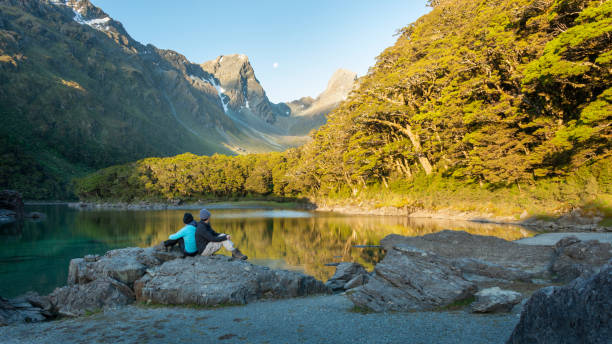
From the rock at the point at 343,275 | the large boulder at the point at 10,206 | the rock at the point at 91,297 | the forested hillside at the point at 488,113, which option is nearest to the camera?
the rock at the point at 91,297

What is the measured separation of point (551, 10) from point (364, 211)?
33351mm

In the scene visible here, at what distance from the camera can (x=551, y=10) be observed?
1107 inches

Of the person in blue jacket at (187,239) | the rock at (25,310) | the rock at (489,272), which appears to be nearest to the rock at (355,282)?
the rock at (489,272)

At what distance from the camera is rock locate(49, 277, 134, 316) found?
10.1 metres

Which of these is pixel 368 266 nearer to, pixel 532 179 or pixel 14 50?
pixel 532 179

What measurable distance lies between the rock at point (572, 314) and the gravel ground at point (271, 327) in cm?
221

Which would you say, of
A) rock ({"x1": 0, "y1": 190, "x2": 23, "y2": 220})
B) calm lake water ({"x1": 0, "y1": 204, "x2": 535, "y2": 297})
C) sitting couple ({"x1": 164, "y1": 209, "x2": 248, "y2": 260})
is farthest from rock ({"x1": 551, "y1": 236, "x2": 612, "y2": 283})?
rock ({"x1": 0, "y1": 190, "x2": 23, "y2": 220})

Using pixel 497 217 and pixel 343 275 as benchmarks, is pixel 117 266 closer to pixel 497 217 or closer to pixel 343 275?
→ pixel 343 275

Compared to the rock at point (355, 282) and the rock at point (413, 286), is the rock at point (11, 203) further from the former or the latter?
the rock at point (413, 286)

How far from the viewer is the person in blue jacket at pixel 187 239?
1204 cm

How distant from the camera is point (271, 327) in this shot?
7.62m

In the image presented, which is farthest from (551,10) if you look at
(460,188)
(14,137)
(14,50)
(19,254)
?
(14,50)

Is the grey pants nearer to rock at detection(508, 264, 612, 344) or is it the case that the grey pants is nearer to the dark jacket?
the dark jacket

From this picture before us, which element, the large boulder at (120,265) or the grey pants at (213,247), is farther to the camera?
the grey pants at (213,247)
